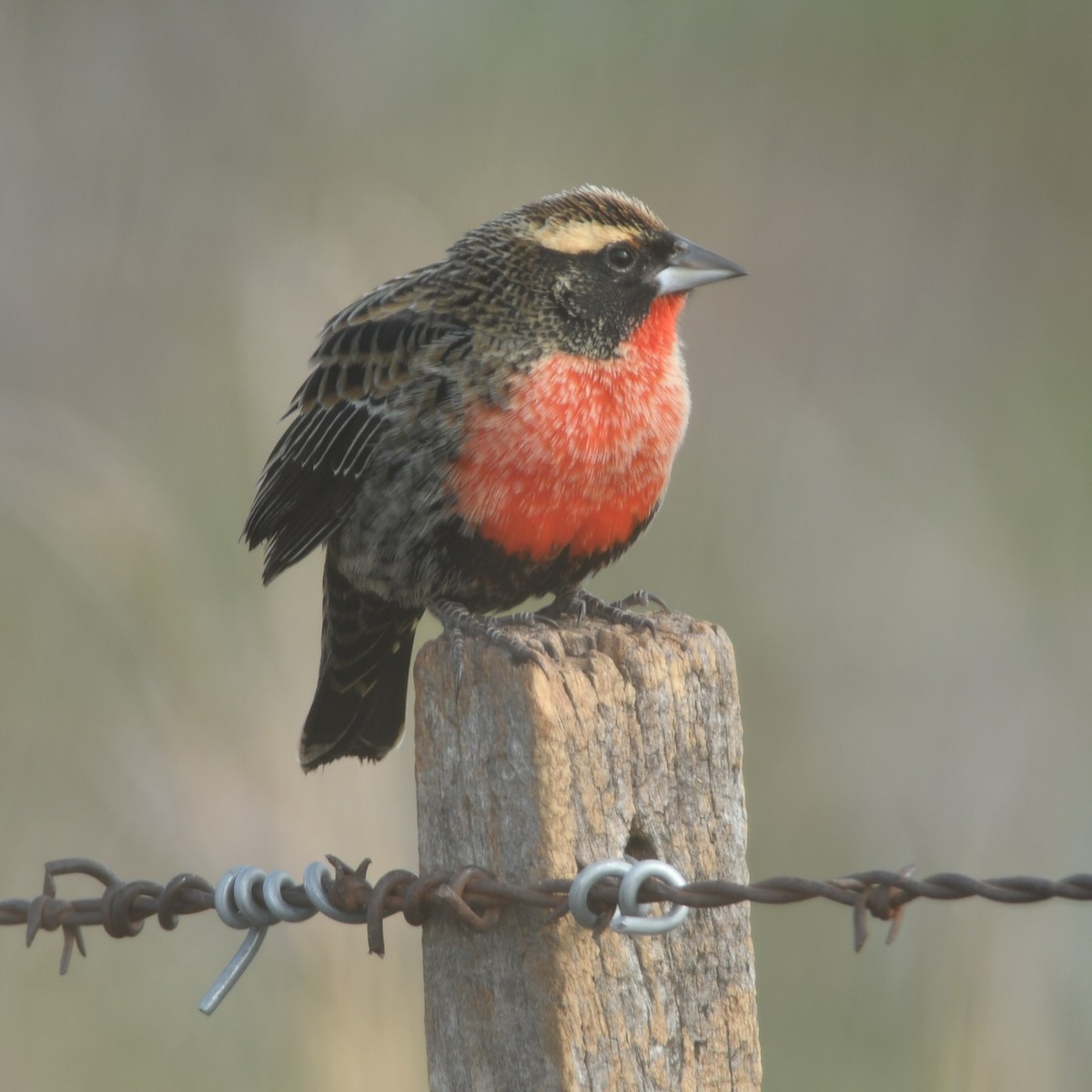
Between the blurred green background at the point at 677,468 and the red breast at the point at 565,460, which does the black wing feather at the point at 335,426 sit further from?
the blurred green background at the point at 677,468

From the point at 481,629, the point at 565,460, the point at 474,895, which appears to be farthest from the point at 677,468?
the point at 474,895

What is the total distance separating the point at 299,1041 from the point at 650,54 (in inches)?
149

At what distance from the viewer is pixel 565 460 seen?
3.30 metres

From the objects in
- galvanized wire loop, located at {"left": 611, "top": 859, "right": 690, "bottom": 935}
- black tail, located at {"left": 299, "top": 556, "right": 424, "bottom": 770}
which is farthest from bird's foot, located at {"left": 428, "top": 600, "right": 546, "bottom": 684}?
black tail, located at {"left": 299, "top": 556, "right": 424, "bottom": 770}

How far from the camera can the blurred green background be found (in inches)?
160

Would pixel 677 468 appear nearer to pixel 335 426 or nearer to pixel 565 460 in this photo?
pixel 335 426

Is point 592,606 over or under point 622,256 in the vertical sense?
under

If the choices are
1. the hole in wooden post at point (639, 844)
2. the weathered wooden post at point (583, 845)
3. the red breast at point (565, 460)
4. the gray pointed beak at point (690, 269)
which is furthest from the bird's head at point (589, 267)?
the hole in wooden post at point (639, 844)

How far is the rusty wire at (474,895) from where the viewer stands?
1949mm

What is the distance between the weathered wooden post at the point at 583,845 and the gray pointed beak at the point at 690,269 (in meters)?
1.44

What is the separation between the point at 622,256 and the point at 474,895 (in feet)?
6.12

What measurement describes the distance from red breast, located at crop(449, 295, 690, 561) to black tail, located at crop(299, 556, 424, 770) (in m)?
0.67

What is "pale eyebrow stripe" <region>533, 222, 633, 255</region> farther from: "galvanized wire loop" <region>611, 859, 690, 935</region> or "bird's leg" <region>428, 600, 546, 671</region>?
"galvanized wire loop" <region>611, 859, 690, 935</region>

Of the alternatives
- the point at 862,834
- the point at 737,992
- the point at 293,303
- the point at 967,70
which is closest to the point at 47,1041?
the point at 293,303
